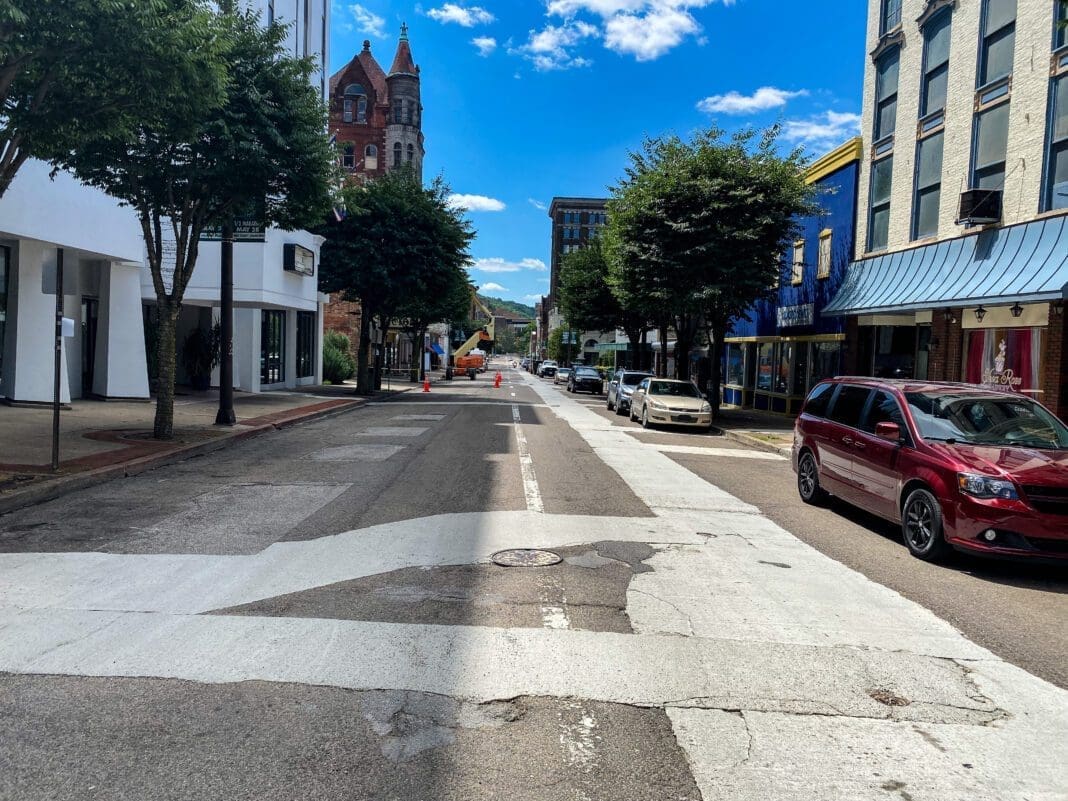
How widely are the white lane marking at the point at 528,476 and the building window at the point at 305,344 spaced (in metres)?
18.6

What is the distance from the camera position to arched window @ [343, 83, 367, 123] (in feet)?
213

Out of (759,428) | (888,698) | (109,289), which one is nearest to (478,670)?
(888,698)

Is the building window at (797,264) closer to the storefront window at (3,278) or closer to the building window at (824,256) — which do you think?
the building window at (824,256)

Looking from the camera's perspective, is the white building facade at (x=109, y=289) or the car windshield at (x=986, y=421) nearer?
the car windshield at (x=986, y=421)

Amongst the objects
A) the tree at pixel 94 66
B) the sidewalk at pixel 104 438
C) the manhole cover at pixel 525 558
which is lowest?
the manhole cover at pixel 525 558

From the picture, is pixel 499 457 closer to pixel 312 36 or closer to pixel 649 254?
pixel 649 254

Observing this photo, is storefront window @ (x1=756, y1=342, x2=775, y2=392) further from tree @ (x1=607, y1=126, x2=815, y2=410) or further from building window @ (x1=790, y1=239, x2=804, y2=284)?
tree @ (x1=607, y1=126, x2=815, y2=410)

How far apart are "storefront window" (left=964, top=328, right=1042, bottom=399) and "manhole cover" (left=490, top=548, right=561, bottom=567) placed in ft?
37.2

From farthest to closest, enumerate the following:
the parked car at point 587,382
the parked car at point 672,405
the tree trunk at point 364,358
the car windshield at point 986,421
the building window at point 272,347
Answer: the parked car at point 587,382 < the tree trunk at point 364,358 < the building window at point 272,347 < the parked car at point 672,405 < the car windshield at point 986,421

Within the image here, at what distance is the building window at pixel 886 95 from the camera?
21.0 m

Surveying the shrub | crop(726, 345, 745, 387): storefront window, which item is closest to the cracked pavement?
crop(726, 345, 745, 387): storefront window

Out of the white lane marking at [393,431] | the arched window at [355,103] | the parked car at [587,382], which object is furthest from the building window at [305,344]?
the arched window at [355,103]

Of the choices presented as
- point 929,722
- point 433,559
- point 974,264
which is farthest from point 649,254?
point 929,722

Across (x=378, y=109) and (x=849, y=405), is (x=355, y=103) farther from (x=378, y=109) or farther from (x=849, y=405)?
(x=849, y=405)
